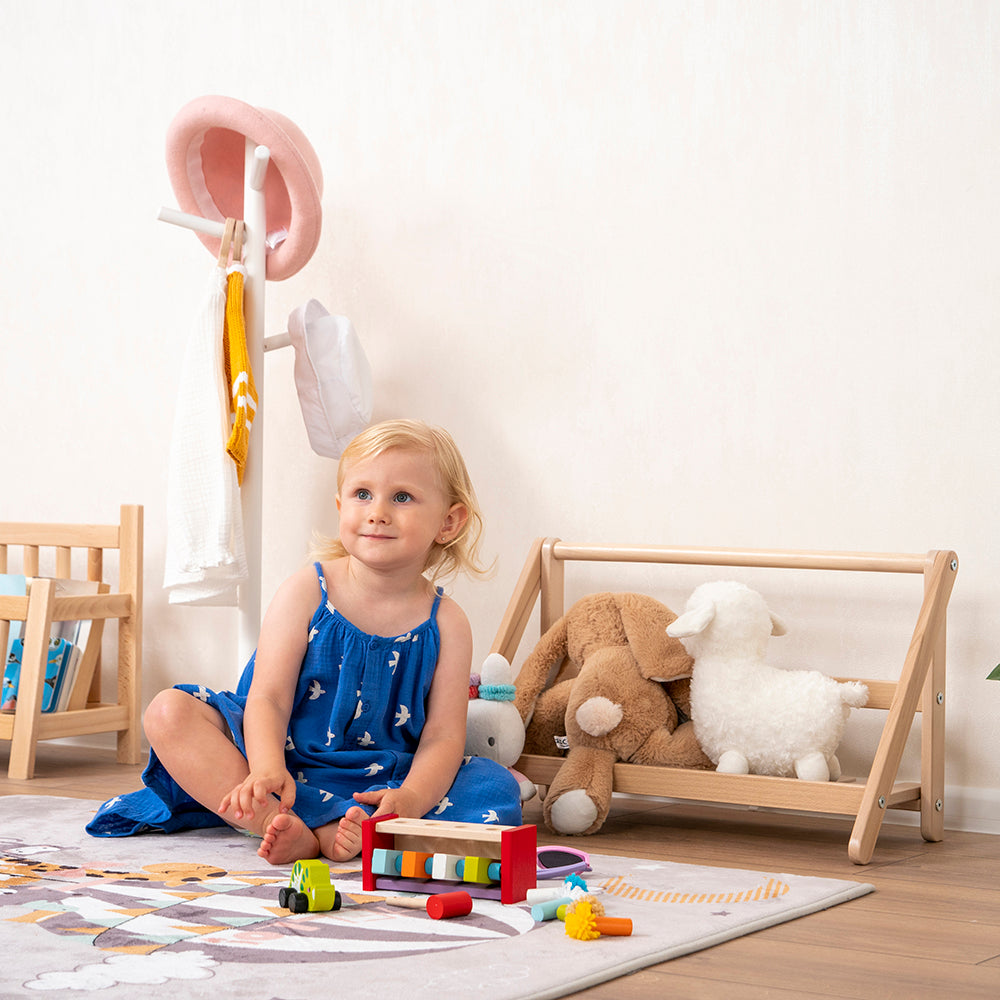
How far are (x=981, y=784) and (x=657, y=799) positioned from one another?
1.54 feet

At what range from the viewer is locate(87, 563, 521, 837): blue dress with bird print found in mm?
1488

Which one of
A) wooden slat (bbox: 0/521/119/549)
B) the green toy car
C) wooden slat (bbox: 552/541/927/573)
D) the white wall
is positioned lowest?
the green toy car

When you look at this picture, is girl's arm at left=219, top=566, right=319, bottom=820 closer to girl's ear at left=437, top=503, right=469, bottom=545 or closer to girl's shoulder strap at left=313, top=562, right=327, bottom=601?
girl's shoulder strap at left=313, top=562, right=327, bottom=601

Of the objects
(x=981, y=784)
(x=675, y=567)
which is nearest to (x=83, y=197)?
(x=675, y=567)

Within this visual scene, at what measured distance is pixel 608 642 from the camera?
1.77 m

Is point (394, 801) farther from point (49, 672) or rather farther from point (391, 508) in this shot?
point (49, 672)

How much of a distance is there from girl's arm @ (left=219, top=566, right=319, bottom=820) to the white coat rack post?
54cm

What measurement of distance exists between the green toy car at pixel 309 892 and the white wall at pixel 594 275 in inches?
35.9

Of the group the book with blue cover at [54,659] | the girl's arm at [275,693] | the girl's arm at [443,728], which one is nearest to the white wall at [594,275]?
the book with blue cover at [54,659]

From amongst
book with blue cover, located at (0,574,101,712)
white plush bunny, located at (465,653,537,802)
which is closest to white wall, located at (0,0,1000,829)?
book with blue cover, located at (0,574,101,712)

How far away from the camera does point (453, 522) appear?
158 centimetres

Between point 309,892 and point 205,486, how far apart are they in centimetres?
100

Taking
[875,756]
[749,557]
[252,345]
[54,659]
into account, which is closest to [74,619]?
[54,659]

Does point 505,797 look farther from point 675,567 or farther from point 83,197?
point 83,197
